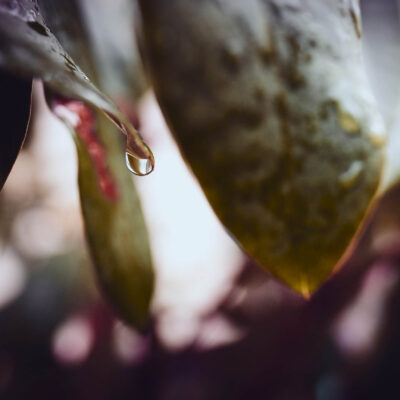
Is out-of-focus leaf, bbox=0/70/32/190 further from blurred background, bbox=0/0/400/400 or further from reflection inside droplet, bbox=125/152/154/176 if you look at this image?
blurred background, bbox=0/0/400/400

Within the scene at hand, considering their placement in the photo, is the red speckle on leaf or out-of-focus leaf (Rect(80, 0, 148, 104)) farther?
out-of-focus leaf (Rect(80, 0, 148, 104))

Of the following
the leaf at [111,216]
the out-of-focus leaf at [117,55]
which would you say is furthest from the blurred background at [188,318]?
the leaf at [111,216]

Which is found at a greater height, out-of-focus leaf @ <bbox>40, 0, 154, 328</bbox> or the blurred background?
out-of-focus leaf @ <bbox>40, 0, 154, 328</bbox>

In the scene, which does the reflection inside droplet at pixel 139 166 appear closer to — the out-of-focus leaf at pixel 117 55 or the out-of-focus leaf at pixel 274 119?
the out-of-focus leaf at pixel 274 119

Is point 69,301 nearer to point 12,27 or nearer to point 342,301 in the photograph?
point 342,301

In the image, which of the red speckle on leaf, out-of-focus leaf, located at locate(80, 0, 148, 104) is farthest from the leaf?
out-of-focus leaf, located at locate(80, 0, 148, 104)

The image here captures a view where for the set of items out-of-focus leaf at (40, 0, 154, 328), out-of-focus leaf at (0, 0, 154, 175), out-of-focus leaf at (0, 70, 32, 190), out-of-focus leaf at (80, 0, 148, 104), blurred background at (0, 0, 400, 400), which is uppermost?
out-of-focus leaf at (0, 0, 154, 175)
